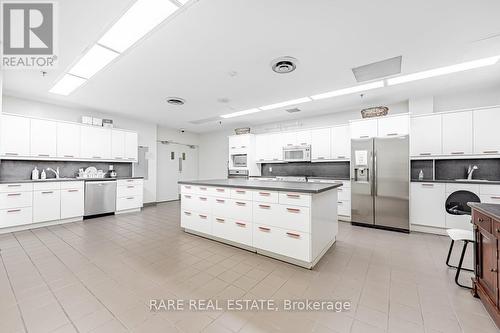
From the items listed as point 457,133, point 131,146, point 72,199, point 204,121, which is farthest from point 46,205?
point 457,133

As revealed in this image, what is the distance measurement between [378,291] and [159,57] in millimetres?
3717

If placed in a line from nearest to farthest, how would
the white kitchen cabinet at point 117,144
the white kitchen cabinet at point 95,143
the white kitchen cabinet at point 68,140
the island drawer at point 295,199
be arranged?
the island drawer at point 295,199 → the white kitchen cabinet at point 68,140 → the white kitchen cabinet at point 95,143 → the white kitchen cabinet at point 117,144

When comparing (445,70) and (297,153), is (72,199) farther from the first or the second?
(445,70)

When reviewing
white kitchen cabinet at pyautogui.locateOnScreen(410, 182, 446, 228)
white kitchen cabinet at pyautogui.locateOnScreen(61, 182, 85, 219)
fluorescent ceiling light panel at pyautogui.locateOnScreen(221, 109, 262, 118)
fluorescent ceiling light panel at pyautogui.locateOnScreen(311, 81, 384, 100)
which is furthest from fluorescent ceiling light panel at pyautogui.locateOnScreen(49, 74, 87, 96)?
white kitchen cabinet at pyautogui.locateOnScreen(410, 182, 446, 228)

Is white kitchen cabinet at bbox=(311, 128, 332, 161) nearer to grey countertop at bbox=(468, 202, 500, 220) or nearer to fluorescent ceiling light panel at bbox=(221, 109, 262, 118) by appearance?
fluorescent ceiling light panel at bbox=(221, 109, 262, 118)

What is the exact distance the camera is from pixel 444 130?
3.77m

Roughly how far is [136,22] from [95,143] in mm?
4186

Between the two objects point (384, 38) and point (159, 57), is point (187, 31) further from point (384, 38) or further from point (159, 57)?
point (384, 38)

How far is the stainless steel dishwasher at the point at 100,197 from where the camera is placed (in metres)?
4.71

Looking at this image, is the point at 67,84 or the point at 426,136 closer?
the point at 67,84

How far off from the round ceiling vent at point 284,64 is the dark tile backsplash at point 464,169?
12.1 ft

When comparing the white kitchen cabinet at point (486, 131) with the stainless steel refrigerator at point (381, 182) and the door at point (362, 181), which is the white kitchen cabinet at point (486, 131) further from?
the door at point (362, 181)

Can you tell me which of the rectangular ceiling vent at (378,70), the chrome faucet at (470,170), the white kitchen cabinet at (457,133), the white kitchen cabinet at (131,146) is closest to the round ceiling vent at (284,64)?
the rectangular ceiling vent at (378,70)

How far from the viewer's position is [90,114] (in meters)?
5.32
